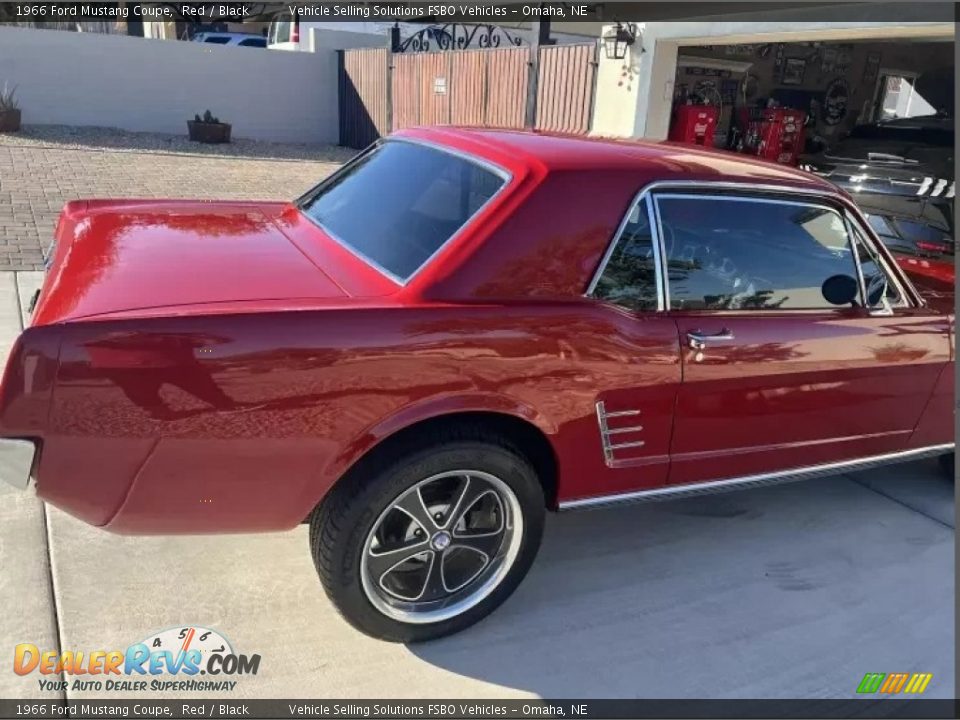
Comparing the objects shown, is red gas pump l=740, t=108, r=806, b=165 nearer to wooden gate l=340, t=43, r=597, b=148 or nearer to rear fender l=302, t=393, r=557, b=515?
wooden gate l=340, t=43, r=597, b=148

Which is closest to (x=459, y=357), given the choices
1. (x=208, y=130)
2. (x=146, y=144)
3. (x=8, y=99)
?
(x=146, y=144)

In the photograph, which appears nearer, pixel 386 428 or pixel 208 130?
pixel 386 428

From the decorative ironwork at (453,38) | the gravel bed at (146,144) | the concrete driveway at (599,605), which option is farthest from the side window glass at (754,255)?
the decorative ironwork at (453,38)

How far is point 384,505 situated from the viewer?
2445 millimetres

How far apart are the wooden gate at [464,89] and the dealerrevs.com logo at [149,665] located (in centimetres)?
688

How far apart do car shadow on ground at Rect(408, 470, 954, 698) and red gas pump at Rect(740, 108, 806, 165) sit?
1046 centimetres

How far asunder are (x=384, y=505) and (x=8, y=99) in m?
15.7

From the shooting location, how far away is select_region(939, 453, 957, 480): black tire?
13.2 feet

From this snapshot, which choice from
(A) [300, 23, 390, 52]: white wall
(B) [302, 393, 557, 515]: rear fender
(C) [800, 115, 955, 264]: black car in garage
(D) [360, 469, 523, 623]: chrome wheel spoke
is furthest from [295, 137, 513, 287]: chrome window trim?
(A) [300, 23, 390, 52]: white wall

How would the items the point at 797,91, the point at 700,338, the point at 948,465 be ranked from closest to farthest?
the point at 700,338 < the point at 948,465 < the point at 797,91

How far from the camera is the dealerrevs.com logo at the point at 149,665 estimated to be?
2.38 m

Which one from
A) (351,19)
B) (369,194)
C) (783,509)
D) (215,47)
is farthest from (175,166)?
(783,509)

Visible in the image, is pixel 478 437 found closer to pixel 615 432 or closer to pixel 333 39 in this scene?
pixel 615 432

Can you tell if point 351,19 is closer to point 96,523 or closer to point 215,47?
point 215,47
